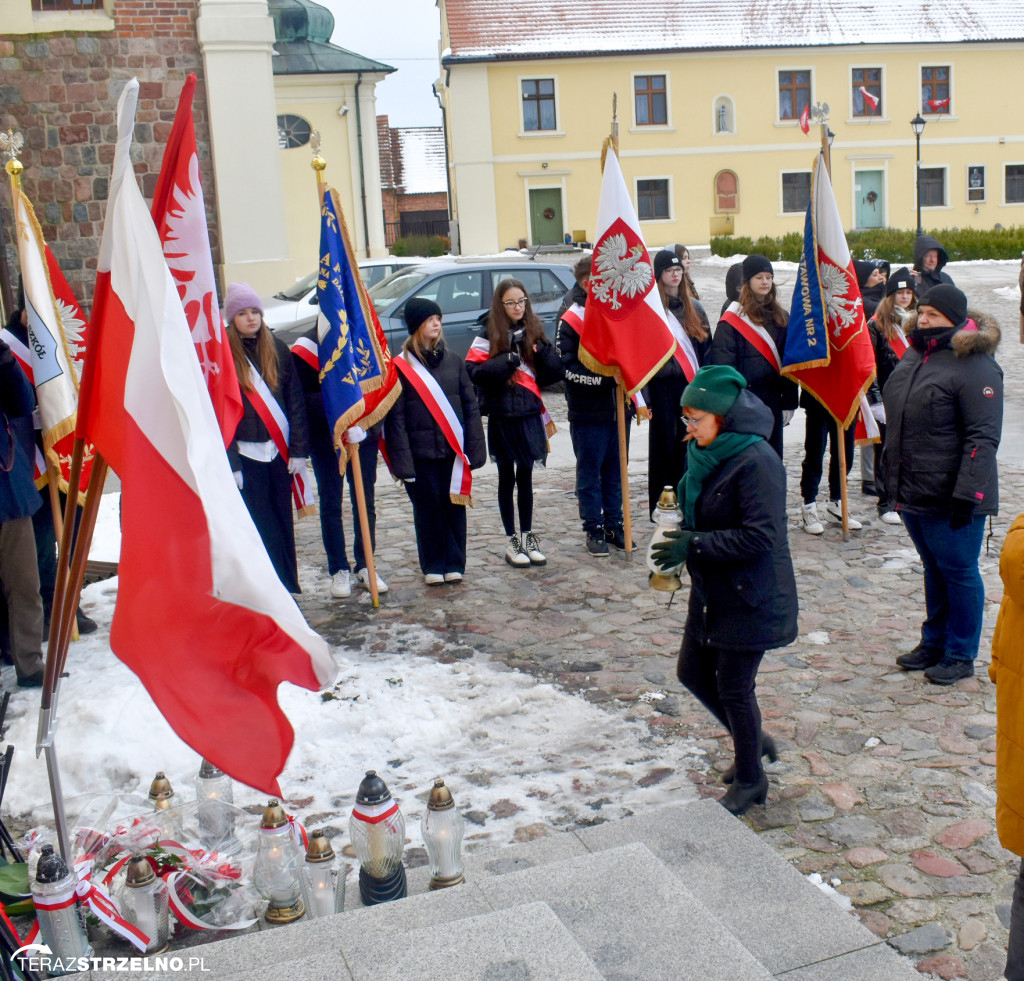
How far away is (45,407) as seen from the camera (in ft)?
20.1

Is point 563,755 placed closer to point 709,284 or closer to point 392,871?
point 392,871

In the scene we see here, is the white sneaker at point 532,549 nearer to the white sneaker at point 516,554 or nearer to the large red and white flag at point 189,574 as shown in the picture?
the white sneaker at point 516,554

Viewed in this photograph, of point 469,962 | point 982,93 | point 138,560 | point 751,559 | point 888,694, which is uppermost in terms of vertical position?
point 982,93

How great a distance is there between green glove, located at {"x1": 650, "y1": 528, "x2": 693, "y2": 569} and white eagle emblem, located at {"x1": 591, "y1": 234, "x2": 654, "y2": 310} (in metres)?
3.51

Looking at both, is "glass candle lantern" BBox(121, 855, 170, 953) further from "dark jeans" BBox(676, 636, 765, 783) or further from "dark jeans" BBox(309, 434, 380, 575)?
"dark jeans" BBox(309, 434, 380, 575)

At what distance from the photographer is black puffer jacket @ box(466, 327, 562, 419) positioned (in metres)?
7.34

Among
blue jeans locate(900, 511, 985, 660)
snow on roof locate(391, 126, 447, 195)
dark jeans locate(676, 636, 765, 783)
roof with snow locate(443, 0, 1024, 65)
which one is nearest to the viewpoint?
dark jeans locate(676, 636, 765, 783)

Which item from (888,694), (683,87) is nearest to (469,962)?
(888,694)

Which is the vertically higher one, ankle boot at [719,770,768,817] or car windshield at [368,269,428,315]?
car windshield at [368,269,428,315]

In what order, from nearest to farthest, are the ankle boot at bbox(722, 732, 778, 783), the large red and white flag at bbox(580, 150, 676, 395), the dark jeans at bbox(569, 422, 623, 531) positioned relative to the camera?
1. the ankle boot at bbox(722, 732, 778, 783)
2. the large red and white flag at bbox(580, 150, 676, 395)
3. the dark jeans at bbox(569, 422, 623, 531)

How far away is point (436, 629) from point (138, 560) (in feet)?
12.7

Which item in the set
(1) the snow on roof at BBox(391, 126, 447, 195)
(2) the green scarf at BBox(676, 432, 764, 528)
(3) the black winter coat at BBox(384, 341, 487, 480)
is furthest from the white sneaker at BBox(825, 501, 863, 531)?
(1) the snow on roof at BBox(391, 126, 447, 195)

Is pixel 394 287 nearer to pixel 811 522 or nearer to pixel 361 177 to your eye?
pixel 811 522

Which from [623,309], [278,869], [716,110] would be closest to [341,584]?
[623,309]
